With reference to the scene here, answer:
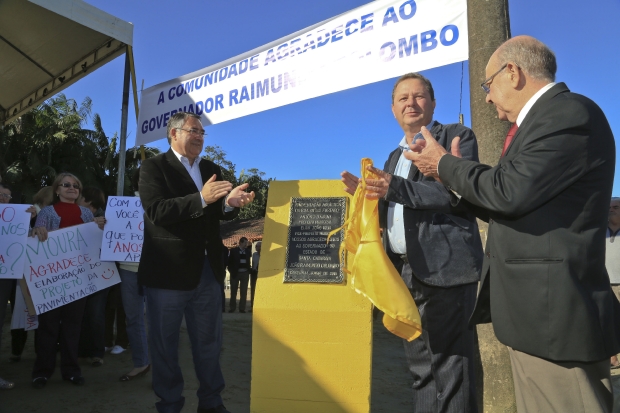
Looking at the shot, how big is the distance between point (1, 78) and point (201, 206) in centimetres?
757

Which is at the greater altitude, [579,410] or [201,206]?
[201,206]

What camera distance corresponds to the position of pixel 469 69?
3693mm

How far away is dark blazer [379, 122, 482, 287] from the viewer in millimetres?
2320

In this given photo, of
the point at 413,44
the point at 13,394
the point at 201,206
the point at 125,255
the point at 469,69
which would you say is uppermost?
the point at 413,44

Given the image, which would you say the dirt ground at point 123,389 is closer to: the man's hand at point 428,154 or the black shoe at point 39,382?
the black shoe at point 39,382

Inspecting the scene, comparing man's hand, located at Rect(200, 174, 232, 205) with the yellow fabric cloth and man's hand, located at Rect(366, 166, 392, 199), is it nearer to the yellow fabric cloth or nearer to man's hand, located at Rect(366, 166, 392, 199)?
the yellow fabric cloth

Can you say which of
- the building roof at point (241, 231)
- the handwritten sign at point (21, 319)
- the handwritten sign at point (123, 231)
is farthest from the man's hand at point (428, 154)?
the building roof at point (241, 231)

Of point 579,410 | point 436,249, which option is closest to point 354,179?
point 436,249

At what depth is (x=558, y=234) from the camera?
1.61 meters

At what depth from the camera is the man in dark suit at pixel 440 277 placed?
2345mm

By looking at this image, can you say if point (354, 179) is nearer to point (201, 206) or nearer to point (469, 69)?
point (201, 206)

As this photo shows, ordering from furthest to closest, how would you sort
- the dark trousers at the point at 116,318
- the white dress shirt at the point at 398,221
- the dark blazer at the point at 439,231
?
1. the dark trousers at the point at 116,318
2. the white dress shirt at the point at 398,221
3. the dark blazer at the point at 439,231

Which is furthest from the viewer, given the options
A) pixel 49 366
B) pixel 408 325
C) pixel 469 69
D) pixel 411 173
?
pixel 49 366

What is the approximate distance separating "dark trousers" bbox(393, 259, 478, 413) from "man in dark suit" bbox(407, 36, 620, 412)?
0.68 m
